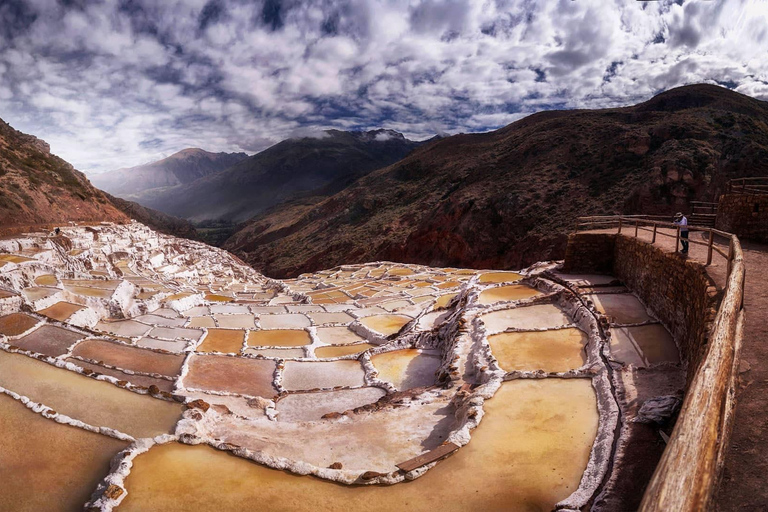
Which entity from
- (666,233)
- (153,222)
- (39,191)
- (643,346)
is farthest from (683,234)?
(153,222)

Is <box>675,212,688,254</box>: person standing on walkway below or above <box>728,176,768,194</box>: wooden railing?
below

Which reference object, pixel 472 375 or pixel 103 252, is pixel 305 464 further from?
pixel 103 252

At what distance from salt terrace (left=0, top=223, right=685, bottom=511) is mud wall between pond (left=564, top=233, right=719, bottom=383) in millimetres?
377

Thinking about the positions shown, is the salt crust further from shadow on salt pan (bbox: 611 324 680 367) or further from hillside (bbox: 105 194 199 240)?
hillside (bbox: 105 194 199 240)

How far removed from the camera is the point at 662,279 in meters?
8.15

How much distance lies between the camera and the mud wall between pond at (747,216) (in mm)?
10359

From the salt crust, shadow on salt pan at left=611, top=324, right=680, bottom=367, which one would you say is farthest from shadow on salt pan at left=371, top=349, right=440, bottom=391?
shadow on salt pan at left=611, top=324, right=680, bottom=367

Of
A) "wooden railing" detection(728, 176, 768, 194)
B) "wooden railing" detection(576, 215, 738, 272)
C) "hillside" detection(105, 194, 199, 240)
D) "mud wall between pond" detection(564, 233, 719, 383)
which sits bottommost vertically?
"hillside" detection(105, 194, 199, 240)

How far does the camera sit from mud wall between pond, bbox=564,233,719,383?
223 inches

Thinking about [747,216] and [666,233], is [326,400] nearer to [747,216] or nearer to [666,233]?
[666,233]

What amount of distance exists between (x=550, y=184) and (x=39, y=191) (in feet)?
140

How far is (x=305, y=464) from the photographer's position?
4371 mm

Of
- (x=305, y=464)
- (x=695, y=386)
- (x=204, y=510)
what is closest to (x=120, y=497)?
(x=204, y=510)

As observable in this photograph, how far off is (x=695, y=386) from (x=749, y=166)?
34251 millimetres
